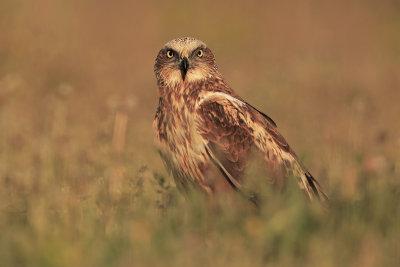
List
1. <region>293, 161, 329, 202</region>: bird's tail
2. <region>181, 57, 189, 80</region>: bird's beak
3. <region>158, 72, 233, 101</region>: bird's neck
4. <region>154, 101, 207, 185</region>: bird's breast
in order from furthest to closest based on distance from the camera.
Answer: <region>181, 57, 189, 80</region>: bird's beak < <region>158, 72, 233, 101</region>: bird's neck < <region>293, 161, 329, 202</region>: bird's tail < <region>154, 101, 207, 185</region>: bird's breast

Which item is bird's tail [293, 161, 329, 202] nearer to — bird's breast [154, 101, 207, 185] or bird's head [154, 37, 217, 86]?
bird's breast [154, 101, 207, 185]

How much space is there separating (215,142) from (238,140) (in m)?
0.19

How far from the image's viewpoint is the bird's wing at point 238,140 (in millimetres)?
5230

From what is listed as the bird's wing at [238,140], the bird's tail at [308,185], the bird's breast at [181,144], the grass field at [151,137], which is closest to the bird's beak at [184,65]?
the bird's wing at [238,140]

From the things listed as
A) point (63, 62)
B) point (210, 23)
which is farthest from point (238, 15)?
point (63, 62)

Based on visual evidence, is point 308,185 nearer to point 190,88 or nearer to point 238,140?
point 238,140

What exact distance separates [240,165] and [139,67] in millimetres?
8975

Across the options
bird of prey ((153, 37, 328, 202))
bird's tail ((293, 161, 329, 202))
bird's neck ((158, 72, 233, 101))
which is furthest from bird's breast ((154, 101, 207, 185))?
bird's tail ((293, 161, 329, 202))

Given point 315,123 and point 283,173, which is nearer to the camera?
point 283,173

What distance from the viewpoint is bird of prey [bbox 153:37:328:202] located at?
516cm

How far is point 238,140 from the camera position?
17.4 ft

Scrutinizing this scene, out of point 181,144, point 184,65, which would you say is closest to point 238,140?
point 181,144

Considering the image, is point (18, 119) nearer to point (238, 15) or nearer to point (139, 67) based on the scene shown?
point (139, 67)

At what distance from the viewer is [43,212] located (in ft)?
13.3
